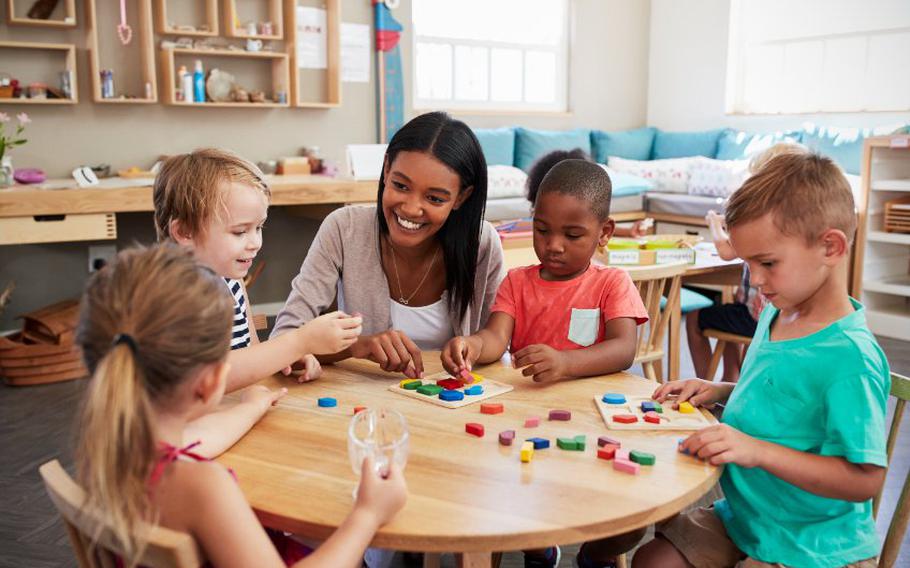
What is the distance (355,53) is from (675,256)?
315cm

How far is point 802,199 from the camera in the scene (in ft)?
3.89

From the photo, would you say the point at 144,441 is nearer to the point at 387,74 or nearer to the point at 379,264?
the point at 379,264

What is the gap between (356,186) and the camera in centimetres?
417

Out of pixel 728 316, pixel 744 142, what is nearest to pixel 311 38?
pixel 728 316

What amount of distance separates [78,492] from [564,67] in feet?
20.6

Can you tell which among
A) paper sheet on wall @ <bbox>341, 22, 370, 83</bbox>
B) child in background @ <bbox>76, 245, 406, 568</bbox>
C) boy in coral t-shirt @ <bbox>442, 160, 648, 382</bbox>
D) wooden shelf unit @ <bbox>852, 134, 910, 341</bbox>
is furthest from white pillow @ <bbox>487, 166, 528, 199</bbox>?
child in background @ <bbox>76, 245, 406, 568</bbox>

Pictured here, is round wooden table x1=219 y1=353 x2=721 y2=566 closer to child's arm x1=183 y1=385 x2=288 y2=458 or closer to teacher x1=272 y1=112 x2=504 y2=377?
child's arm x1=183 y1=385 x2=288 y2=458

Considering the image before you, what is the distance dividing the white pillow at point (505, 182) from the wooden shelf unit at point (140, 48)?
2.26 m

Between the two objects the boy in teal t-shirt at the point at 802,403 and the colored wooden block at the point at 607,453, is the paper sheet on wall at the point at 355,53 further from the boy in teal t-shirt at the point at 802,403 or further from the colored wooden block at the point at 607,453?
the colored wooden block at the point at 607,453

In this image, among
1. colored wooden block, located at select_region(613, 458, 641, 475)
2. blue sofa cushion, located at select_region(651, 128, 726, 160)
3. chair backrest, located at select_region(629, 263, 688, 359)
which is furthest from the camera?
blue sofa cushion, located at select_region(651, 128, 726, 160)

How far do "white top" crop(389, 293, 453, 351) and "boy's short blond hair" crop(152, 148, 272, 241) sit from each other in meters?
0.45

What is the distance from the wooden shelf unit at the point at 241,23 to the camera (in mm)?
4504

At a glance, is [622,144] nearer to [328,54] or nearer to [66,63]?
[328,54]

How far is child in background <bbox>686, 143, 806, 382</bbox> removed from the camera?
2909 mm
